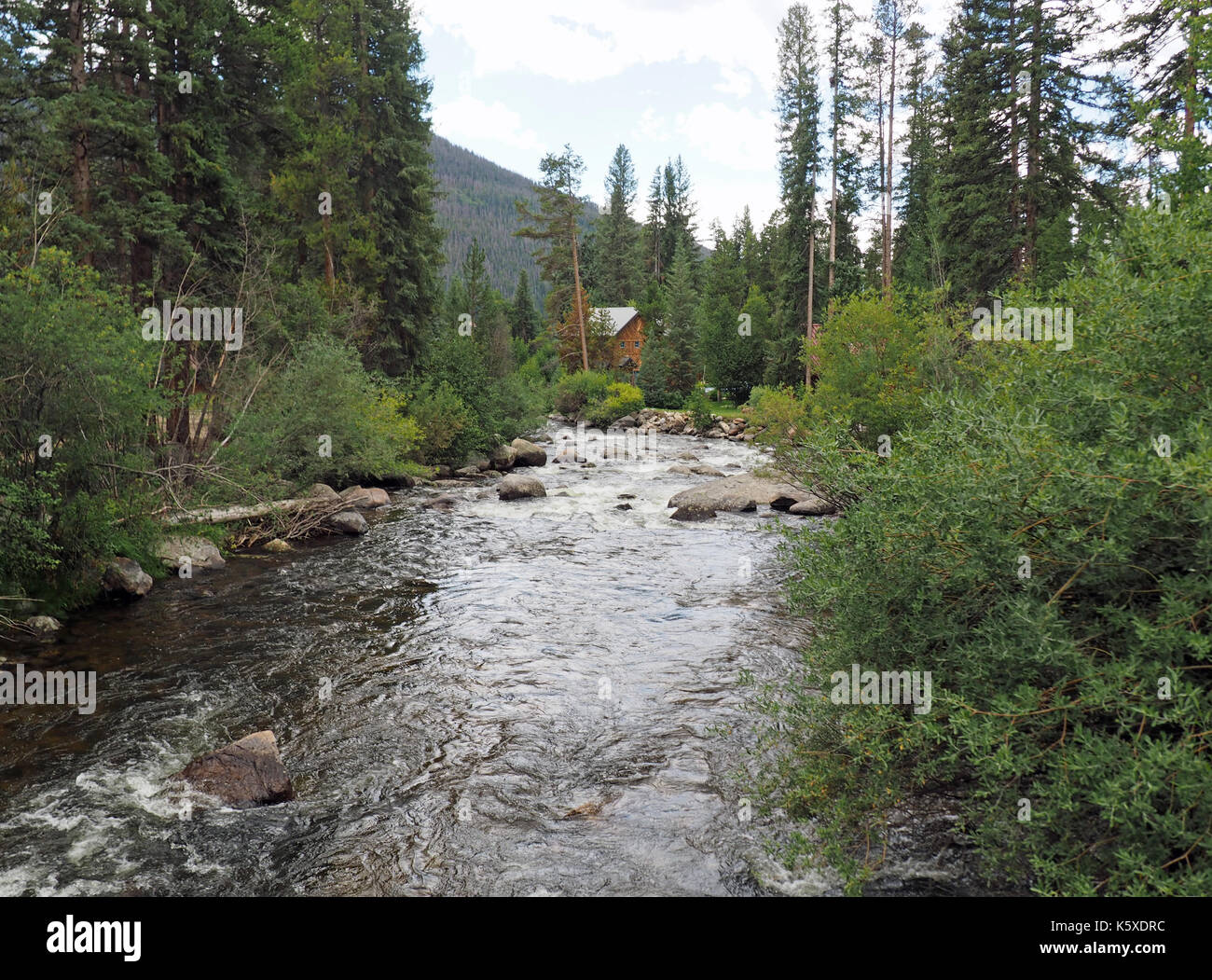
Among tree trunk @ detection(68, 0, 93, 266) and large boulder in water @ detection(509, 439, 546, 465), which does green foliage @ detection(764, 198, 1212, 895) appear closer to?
tree trunk @ detection(68, 0, 93, 266)

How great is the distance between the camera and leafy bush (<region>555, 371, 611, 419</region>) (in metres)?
47.8

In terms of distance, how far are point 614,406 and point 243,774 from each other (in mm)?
40008

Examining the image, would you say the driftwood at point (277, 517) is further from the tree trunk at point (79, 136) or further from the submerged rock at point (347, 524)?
the tree trunk at point (79, 136)

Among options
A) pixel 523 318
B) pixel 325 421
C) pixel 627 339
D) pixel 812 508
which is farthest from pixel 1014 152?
pixel 523 318

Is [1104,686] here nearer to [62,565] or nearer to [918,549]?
[918,549]

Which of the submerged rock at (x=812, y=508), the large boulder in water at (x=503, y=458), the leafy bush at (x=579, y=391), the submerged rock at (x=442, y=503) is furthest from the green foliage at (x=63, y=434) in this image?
the leafy bush at (x=579, y=391)

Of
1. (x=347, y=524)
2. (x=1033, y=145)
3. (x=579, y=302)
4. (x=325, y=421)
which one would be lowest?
(x=347, y=524)

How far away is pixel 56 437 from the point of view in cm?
983

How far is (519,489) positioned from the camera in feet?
71.0

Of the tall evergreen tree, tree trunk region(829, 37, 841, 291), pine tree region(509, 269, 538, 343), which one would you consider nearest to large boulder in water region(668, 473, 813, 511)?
tree trunk region(829, 37, 841, 291)

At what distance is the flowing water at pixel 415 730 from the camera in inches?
211

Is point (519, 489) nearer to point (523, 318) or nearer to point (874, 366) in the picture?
point (874, 366)

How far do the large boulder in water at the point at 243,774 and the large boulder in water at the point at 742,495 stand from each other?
45.7ft
